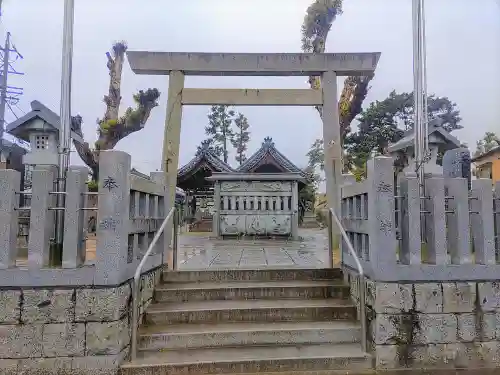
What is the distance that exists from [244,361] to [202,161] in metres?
15.5

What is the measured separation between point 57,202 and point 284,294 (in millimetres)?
2834

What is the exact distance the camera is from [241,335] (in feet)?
13.1

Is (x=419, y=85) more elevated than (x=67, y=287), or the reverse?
(x=419, y=85)

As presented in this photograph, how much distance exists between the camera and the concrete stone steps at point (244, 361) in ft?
11.9

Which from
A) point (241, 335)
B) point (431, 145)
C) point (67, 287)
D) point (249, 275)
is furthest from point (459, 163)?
point (67, 287)

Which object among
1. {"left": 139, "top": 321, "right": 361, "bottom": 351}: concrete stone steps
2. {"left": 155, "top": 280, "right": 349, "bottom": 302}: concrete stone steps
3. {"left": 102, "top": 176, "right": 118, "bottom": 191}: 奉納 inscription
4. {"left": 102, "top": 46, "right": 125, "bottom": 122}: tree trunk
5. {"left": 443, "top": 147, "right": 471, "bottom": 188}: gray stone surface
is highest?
{"left": 102, "top": 46, "right": 125, "bottom": 122}: tree trunk

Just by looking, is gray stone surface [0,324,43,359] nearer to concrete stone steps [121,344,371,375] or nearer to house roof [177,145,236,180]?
concrete stone steps [121,344,371,375]

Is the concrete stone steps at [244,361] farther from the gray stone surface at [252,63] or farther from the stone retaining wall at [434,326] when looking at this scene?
the gray stone surface at [252,63]

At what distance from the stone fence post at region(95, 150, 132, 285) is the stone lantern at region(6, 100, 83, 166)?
2.60 meters

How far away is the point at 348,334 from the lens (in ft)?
13.5

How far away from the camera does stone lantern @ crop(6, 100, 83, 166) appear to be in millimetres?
5793

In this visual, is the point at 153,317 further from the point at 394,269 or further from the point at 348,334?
the point at 394,269

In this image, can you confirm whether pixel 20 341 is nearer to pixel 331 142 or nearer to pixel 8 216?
pixel 8 216

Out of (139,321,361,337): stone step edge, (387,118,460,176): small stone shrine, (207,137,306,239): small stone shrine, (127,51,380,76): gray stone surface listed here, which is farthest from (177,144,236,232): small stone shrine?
(139,321,361,337): stone step edge
